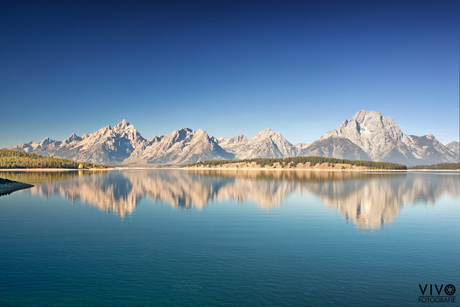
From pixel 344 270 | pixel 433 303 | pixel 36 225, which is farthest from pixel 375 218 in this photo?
pixel 36 225

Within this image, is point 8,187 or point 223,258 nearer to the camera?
point 223,258

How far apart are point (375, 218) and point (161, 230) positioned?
4167 cm

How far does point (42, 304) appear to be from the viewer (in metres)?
24.5

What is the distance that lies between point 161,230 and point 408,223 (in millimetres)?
44568

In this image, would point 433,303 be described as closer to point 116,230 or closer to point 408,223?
point 408,223

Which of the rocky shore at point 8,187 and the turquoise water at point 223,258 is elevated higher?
the rocky shore at point 8,187

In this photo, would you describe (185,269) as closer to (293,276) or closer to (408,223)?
(293,276)

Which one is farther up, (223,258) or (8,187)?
(8,187)

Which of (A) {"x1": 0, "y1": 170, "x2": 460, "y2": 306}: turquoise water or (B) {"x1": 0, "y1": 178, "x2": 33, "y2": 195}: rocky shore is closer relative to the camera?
(A) {"x1": 0, "y1": 170, "x2": 460, "y2": 306}: turquoise water

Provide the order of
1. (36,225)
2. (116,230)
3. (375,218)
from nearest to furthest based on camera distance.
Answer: (116,230), (36,225), (375,218)

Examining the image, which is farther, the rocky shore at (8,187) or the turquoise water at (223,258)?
the rocky shore at (8,187)

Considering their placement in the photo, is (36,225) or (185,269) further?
(36,225)

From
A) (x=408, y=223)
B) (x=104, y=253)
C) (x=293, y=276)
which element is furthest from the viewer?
(x=408, y=223)

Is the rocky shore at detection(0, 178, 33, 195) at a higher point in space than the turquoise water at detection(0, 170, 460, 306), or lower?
higher
